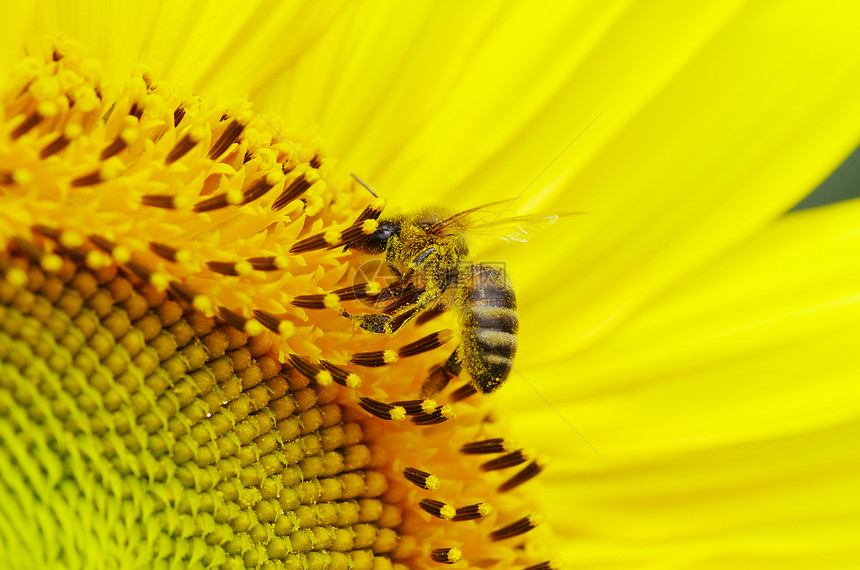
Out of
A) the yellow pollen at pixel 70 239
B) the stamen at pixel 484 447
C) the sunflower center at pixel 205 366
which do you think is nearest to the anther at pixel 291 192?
the sunflower center at pixel 205 366

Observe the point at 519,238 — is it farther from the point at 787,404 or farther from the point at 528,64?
the point at 787,404

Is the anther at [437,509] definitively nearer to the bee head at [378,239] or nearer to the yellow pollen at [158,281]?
the bee head at [378,239]

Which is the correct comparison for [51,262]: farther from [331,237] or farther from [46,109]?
[331,237]

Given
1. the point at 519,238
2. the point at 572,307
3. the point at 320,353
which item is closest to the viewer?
the point at 320,353

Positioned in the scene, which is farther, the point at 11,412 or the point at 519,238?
the point at 519,238

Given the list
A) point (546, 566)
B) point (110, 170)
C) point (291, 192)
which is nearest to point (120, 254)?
point (110, 170)

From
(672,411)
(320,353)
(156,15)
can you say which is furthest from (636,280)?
(156,15)
